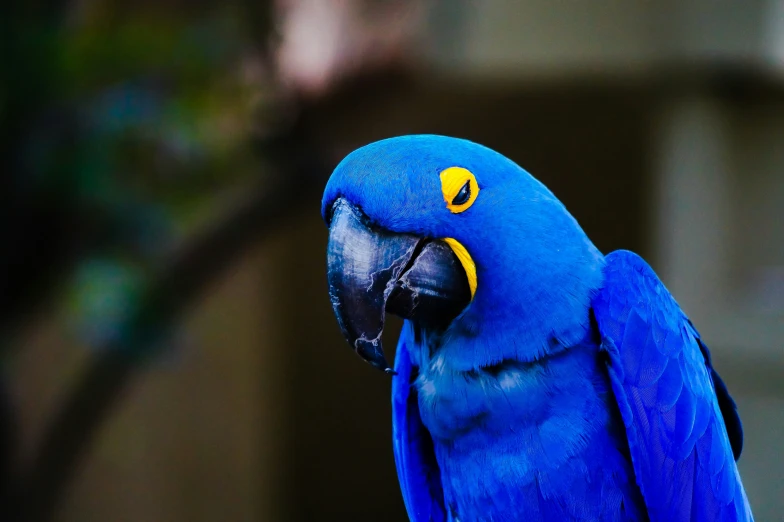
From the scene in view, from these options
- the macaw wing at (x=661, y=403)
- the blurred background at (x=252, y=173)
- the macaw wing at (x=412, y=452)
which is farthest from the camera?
the blurred background at (x=252, y=173)

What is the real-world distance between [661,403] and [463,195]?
541 millimetres

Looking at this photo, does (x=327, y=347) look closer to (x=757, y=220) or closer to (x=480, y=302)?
(x=757, y=220)

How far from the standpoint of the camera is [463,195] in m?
1.28

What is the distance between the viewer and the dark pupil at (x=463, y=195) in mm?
1267

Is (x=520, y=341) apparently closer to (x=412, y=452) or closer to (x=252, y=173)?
(x=412, y=452)

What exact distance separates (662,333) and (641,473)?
26cm

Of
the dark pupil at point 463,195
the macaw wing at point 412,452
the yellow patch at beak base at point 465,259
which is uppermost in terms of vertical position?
the dark pupil at point 463,195

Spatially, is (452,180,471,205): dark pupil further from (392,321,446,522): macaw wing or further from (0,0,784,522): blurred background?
(0,0,784,522): blurred background

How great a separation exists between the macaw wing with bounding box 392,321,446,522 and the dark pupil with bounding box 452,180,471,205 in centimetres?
44

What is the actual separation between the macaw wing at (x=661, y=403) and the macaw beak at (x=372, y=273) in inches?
14.2

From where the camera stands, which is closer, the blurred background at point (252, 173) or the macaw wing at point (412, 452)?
the macaw wing at point (412, 452)

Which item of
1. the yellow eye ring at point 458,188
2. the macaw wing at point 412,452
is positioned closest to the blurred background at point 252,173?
the macaw wing at point 412,452

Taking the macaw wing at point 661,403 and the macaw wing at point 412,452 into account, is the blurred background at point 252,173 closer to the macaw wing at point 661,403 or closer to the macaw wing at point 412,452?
the macaw wing at point 412,452

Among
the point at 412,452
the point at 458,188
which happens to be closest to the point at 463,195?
the point at 458,188
